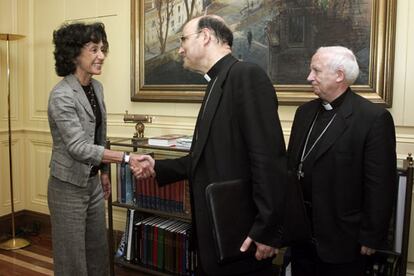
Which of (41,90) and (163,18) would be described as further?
(41,90)

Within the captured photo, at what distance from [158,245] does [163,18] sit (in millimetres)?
1808

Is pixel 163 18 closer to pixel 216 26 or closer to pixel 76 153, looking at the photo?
pixel 76 153

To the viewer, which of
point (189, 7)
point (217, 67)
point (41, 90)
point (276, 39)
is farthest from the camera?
point (41, 90)

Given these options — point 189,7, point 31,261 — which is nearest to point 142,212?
point 31,261

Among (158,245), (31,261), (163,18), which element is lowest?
(31,261)

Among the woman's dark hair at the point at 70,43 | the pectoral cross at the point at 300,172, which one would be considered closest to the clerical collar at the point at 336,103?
the pectoral cross at the point at 300,172

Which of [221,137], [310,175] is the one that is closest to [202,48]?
[221,137]

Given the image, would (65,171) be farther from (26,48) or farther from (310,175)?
(26,48)

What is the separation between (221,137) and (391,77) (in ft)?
4.98

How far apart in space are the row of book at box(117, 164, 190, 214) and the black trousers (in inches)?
39.0

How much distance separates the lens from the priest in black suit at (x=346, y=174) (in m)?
1.96

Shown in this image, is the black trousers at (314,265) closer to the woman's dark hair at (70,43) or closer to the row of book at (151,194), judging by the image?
the row of book at (151,194)

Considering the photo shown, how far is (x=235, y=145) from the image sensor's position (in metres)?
1.60

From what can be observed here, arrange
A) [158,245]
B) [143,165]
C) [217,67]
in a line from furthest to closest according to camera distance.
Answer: [158,245] → [143,165] → [217,67]
